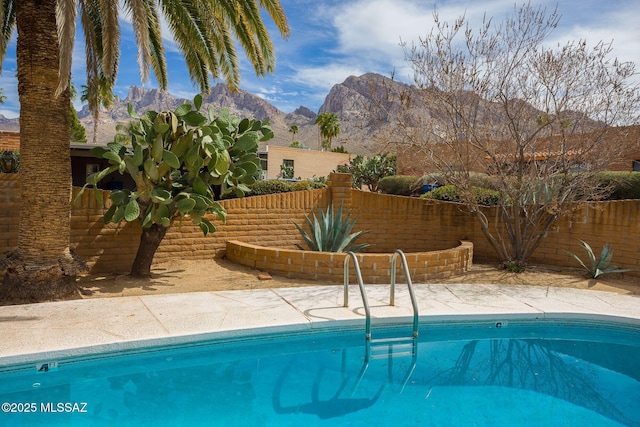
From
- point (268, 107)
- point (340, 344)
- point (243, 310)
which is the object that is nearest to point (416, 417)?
point (340, 344)

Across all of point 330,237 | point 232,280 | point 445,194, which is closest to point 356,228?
point 330,237

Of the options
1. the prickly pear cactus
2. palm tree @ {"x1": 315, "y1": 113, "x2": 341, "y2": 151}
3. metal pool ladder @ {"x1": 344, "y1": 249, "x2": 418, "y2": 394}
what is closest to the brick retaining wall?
the prickly pear cactus

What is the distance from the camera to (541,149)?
32.0ft

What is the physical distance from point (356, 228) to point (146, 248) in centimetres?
513

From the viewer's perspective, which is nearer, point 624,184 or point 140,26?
point 140,26

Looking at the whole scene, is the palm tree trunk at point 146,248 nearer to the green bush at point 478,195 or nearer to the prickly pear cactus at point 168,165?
the prickly pear cactus at point 168,165

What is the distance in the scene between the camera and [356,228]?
453 inches

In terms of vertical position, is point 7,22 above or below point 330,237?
above

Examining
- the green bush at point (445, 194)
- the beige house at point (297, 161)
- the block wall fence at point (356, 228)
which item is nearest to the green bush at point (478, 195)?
the green bush at point (445, 194)

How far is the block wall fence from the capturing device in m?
8.45

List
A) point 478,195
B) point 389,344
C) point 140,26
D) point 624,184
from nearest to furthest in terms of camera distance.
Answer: point 389,344
point 140,26
point 478,195
point 624,184

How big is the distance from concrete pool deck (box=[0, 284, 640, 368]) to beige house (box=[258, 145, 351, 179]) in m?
30.4

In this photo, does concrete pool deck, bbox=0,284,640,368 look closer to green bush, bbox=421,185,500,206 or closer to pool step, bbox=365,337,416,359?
pool step, bbox=365,337,416,359

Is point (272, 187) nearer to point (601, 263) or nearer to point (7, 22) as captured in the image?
point (7, 22)
